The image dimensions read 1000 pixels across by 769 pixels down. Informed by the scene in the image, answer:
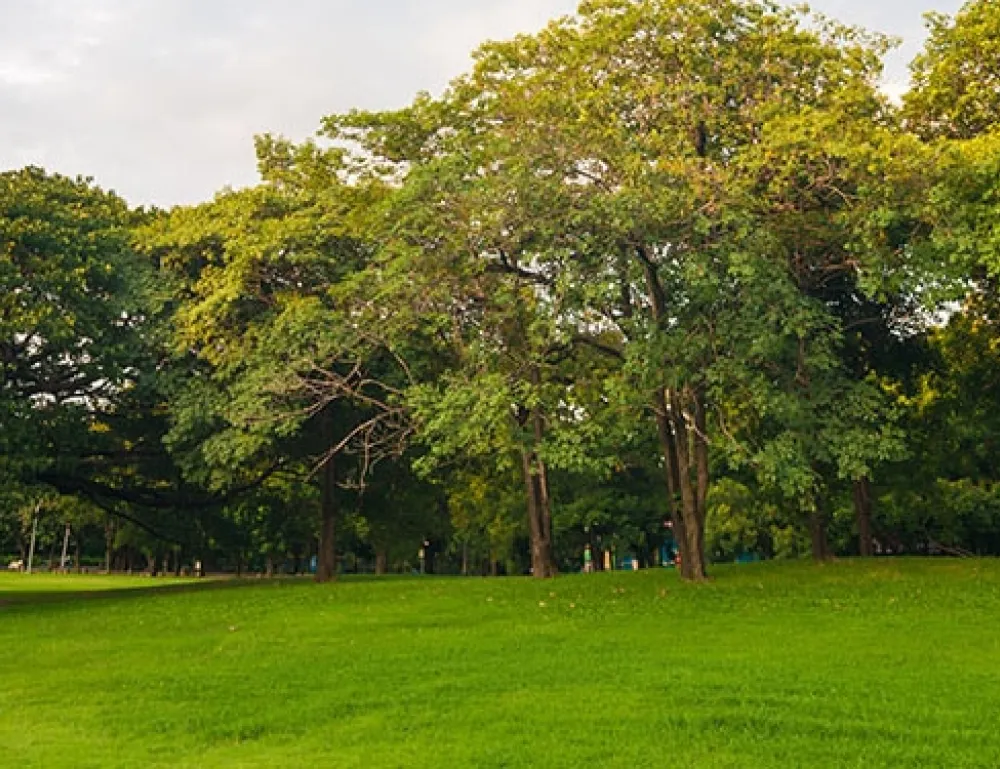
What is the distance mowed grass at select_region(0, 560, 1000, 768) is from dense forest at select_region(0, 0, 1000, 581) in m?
3.86

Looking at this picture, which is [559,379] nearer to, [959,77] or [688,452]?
[688,452]

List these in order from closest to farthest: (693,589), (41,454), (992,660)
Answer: (992,660), (693,589), (41,454)

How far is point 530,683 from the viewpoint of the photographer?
10484 millimetres

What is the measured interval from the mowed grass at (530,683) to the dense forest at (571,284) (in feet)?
12.7

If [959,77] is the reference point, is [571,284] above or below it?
below

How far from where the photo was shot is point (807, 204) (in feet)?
69.8

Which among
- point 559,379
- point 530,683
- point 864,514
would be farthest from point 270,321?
point 864,514

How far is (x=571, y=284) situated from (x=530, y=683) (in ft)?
31.9

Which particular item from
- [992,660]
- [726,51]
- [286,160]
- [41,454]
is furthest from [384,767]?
[286,160]

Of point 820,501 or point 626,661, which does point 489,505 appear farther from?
point 626,661

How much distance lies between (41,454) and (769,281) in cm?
1974

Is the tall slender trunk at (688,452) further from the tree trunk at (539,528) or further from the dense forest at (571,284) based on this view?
the tree trunk at (539,528)

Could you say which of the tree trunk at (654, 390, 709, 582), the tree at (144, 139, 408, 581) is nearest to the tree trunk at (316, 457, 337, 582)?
the tree at (144, 139, 408, 581)

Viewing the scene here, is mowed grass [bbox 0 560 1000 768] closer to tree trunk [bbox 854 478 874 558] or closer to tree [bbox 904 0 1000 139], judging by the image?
tree trunk [bbox 854 478 874 558]
